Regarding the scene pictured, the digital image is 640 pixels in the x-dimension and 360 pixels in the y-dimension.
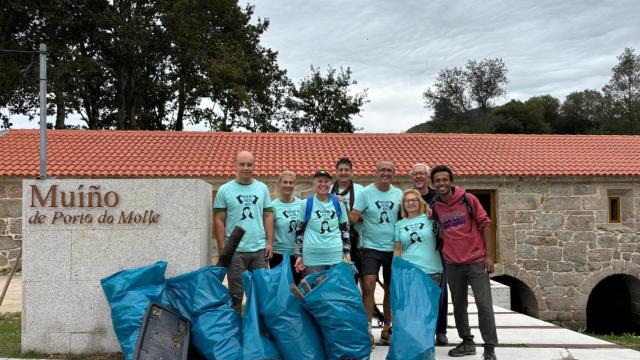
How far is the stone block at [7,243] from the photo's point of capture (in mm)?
11383

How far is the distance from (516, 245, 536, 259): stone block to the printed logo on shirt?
363 inches

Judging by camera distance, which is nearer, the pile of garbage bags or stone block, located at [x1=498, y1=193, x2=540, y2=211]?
the pile of garbage bags

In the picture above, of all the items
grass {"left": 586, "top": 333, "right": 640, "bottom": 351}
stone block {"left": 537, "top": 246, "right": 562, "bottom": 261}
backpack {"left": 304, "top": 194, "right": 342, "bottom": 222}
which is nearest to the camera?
backpack {"left": 304, "top": 194, "right": 342, "bottom": 222}

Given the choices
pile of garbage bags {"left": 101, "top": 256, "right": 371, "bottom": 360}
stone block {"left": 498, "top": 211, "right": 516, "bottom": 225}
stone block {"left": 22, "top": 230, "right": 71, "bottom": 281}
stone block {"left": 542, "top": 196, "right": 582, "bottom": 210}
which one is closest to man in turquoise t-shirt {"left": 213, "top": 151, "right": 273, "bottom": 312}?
pile of garbage bags {"left": 101, "top": 256, "right": 371, "bottom": 360}

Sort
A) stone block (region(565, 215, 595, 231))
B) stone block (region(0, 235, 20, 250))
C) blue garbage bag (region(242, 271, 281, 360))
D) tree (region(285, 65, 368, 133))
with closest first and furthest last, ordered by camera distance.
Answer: blue garbage bag (region(242, 271, 281, 360)) < stone block (region(0, 235, 20, 250)) < stone block (region(565, 215, 595, 231)) < tree (region(285, 65, 368, 133))

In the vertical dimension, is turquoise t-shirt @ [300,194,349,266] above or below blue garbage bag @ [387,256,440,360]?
above

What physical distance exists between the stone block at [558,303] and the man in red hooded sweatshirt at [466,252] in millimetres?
9599

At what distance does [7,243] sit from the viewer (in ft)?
37.4

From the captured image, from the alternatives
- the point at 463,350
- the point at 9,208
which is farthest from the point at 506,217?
the point at 9,208

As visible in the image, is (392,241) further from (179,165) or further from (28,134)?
(28,134)

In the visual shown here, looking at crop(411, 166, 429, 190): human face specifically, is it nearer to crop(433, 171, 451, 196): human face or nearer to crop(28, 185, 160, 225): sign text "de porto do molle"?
crop(433, 171, 451, 196): human face

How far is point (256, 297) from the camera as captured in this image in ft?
12.1

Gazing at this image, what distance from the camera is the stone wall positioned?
1140 centimetres

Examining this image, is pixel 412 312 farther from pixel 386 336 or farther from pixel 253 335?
pixel 253 335
